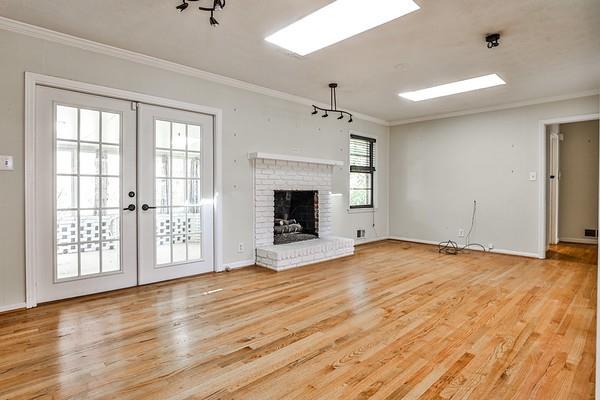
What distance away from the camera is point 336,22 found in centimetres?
288

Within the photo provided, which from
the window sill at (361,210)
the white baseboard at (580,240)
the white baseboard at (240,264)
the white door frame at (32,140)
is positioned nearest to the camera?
the white door frame at (32,140)

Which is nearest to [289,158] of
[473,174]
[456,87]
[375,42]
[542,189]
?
[375,42]

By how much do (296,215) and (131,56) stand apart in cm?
332

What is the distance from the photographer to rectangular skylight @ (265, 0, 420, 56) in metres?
2.61

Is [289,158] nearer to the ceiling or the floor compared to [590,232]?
nearer to the ceiling

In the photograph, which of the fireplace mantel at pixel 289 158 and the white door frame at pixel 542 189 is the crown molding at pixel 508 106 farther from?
the fireplace mantel at pixel 289 158

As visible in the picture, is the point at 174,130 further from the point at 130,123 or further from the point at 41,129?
the point at 41,129

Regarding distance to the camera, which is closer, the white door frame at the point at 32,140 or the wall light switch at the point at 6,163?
the wall light switch at the point at 6,163

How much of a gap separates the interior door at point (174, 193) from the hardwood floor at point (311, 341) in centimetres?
35

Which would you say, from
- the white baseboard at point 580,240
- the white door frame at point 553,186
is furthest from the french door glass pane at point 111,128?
the white baseboard at point 580,240

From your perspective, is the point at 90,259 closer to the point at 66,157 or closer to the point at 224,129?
the point at 66,157

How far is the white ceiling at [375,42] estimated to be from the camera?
8.65ft

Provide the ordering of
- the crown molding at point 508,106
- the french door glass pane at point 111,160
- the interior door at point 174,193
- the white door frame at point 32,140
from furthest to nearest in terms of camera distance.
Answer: the crown molding at point 508,106, the interior door at point 174,193, the french door glass pane at point 111,160, the white door frame at point 32,140

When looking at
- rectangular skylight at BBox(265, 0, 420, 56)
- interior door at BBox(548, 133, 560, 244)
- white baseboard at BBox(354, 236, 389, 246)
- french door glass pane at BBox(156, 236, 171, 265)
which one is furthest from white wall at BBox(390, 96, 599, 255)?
french door glass pane at BBox(156, 236, 171, 265)
